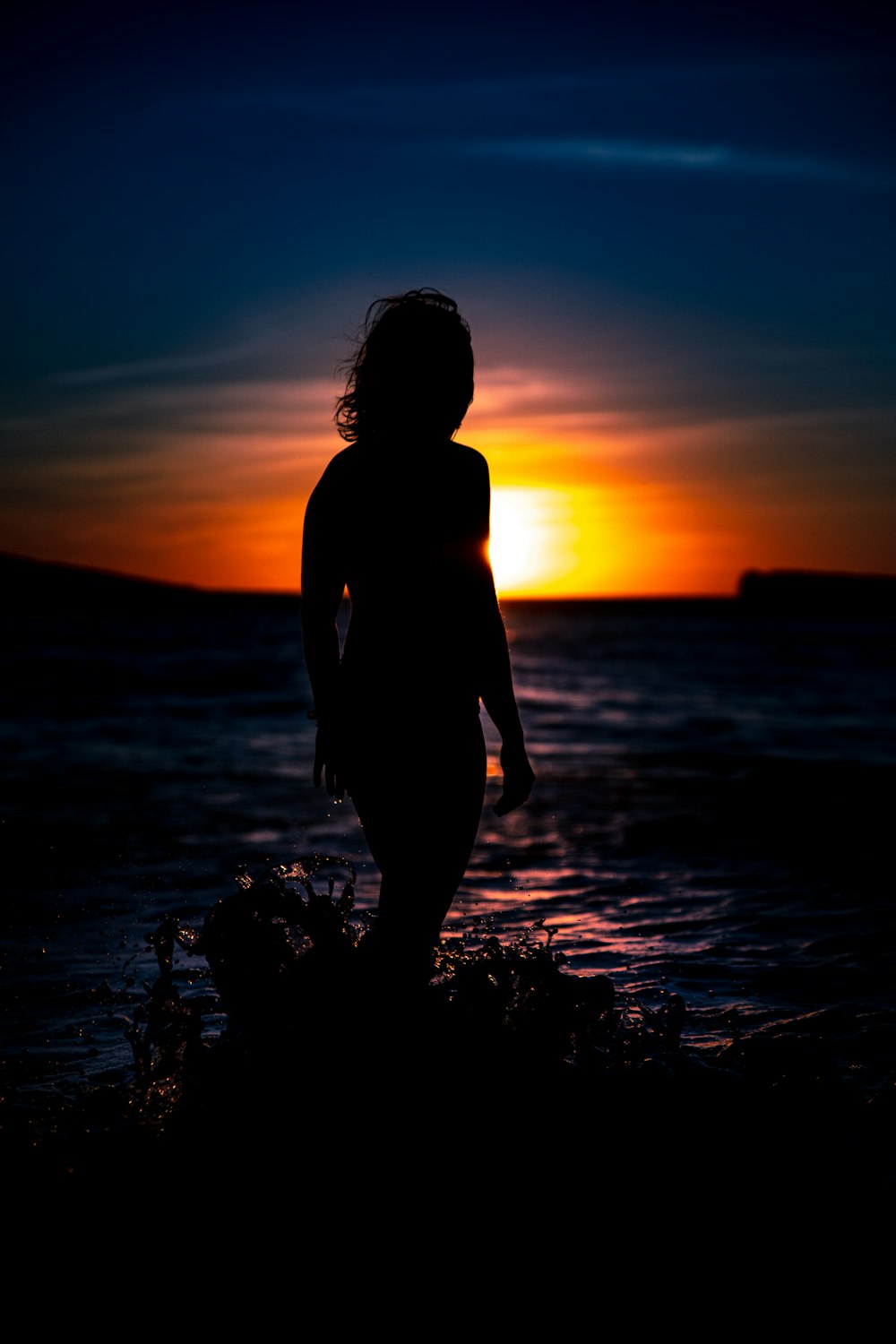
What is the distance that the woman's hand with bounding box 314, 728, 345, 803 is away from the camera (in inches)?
118

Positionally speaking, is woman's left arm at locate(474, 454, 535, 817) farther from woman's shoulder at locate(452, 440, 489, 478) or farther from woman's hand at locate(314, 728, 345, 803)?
woman's hand at locate(314, 728, 345, 803)

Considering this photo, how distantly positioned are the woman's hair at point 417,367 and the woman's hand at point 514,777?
3.33 ft

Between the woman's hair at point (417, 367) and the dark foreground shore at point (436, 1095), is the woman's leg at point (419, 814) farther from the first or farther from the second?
the woman's hair at point (417, 367)

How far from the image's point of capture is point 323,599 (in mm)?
2984

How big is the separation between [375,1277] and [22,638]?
36815 millimetres

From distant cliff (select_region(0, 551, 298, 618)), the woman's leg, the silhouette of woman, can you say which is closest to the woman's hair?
the silhouette of woman

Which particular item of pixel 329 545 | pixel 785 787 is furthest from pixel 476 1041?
pixel 785 787

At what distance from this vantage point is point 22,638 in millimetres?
36250

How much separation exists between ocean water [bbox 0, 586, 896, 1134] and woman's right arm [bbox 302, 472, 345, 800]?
316 millimetres

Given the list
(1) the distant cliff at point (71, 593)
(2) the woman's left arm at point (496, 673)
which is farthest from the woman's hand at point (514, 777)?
(1) the distant cliff at point (71, 593)

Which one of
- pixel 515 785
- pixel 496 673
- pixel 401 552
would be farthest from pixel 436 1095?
pixel 401 552

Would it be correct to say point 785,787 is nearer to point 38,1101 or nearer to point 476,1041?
point 476,1041

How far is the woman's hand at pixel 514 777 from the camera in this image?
3.29 m

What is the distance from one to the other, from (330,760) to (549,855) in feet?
18.3
